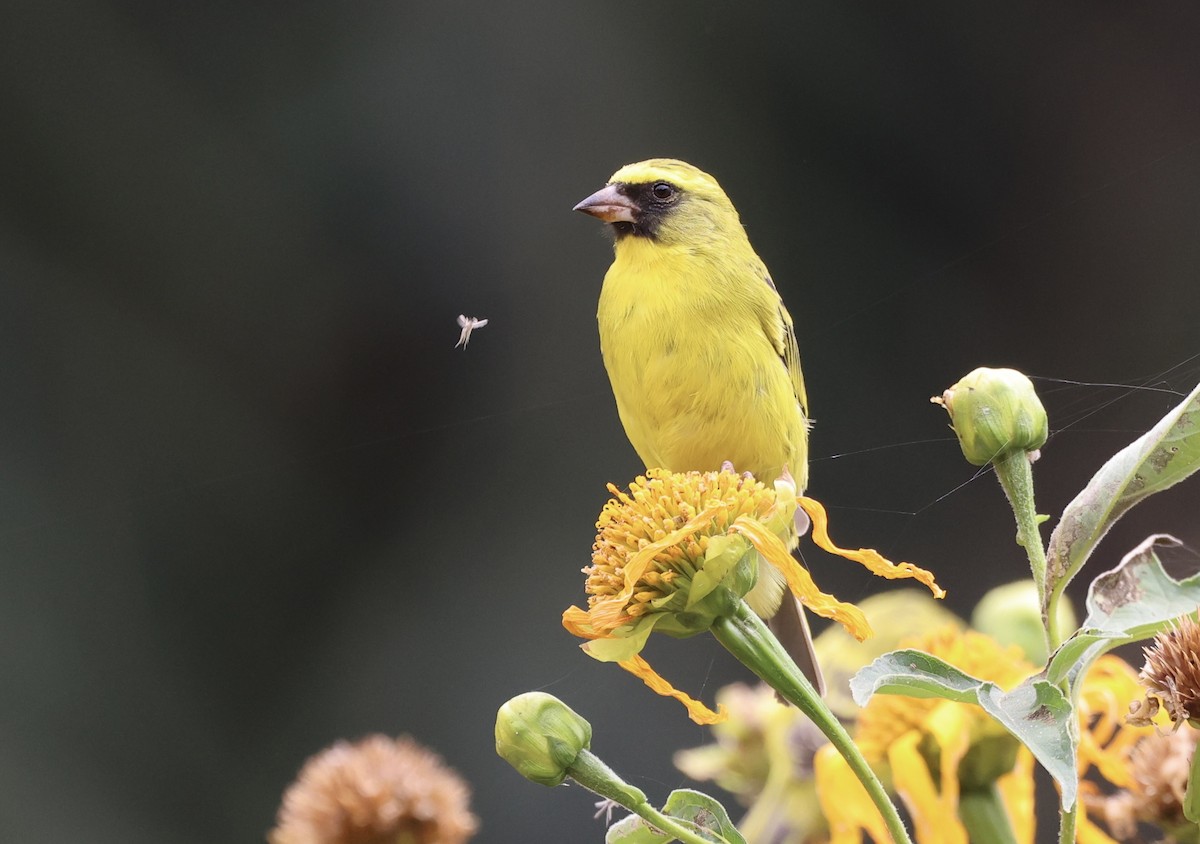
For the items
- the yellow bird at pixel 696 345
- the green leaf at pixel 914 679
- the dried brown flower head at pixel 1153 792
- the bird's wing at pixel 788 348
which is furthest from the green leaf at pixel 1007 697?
the bird's wing at pixel 788 348

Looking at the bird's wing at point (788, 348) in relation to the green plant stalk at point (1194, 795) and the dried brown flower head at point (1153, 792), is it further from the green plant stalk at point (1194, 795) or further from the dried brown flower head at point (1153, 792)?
the green plant stalk at point (1194, 795)

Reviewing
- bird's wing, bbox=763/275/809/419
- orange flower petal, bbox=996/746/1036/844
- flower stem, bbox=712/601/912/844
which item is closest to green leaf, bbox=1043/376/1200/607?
flower stem, bbox=712/601/912/844

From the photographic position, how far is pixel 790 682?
0.60m

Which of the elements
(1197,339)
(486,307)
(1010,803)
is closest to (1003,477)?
(1010,803)

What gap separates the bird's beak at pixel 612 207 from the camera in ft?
3.76

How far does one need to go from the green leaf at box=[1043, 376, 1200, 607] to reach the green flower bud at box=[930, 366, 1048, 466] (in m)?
0.10

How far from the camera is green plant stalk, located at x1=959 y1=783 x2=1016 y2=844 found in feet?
2.57

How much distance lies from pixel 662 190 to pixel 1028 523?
64 centimetres

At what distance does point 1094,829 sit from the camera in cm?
79

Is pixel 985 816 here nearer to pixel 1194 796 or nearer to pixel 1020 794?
pixel 1020 794

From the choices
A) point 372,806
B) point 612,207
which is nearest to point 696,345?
point 612,207

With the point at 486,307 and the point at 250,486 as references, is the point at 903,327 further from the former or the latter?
the point at 250,486

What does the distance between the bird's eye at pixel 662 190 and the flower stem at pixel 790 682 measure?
0.63 meters

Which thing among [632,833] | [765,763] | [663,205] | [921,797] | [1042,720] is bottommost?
[765,763]
